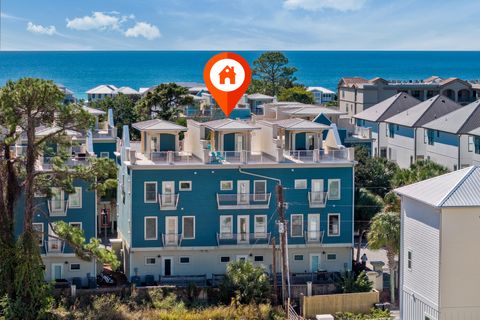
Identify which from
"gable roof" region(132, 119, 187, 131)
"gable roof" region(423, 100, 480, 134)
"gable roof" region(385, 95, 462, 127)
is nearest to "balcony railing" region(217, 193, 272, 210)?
"gable roof" region(132, 119, 187, 131)

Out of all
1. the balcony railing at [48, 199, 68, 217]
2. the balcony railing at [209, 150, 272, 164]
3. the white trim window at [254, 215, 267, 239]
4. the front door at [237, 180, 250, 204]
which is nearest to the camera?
the balcony railing at [48, 199, 68, 217]

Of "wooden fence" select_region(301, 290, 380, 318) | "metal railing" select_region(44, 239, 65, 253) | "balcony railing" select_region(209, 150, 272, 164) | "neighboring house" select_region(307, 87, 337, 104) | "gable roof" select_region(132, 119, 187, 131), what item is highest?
"neighboring house" select_region(307, 87, 337, 104)

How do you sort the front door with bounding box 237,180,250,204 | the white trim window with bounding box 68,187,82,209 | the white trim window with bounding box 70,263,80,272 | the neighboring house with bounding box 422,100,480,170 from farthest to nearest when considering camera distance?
the neighboring house with bounding box 422,100,480,170
the front door with bounding box 237,180,250,204
the white trim window with bounding box 70,263,80,272
the white trim window with bounding box 68,187,82,209

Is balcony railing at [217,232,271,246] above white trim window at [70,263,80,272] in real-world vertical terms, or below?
above

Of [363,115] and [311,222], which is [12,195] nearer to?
[311,222]

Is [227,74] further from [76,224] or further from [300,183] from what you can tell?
[76,224]

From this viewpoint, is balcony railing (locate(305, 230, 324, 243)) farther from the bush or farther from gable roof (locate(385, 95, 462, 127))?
gable roof (locate(385, 95, 462, 127))

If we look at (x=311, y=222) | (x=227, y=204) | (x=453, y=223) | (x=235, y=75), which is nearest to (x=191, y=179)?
(x=227, y=204)
